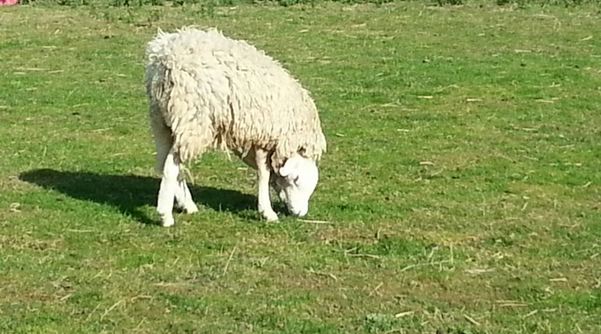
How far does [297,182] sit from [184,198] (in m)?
0.86

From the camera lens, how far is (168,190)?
30.5 feet

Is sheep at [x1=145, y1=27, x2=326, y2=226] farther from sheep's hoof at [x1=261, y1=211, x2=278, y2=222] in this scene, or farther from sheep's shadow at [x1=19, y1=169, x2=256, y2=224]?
sheep's shadow at [x1=19, y1=169, x2=256, y2=224]

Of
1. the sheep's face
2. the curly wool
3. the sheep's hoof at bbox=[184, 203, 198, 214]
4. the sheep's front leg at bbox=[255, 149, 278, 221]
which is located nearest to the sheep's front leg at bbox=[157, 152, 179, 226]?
the curly wool

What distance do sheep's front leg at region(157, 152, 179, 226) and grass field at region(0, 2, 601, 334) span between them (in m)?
0.12

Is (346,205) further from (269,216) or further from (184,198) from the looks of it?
(184,198)

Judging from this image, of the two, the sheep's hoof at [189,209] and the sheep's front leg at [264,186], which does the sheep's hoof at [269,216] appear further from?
the sheep's hoof at [189,209]

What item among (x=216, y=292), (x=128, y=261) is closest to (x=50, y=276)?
(x=128, y=261)

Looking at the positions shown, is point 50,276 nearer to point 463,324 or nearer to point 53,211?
point 53,211

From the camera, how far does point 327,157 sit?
11.6 meters

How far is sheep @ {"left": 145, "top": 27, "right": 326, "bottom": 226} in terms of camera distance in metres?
9.16

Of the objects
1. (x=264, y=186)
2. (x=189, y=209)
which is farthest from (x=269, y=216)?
(x=189, y=209)

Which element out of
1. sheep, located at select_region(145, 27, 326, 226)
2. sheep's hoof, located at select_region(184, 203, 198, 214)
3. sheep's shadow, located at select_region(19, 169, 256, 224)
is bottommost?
sheep's shadow, located at select_region(19, 169, 256, 224)

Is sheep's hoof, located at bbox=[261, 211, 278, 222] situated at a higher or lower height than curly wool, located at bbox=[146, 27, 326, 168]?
lower

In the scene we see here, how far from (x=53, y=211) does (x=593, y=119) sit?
5934 mm
